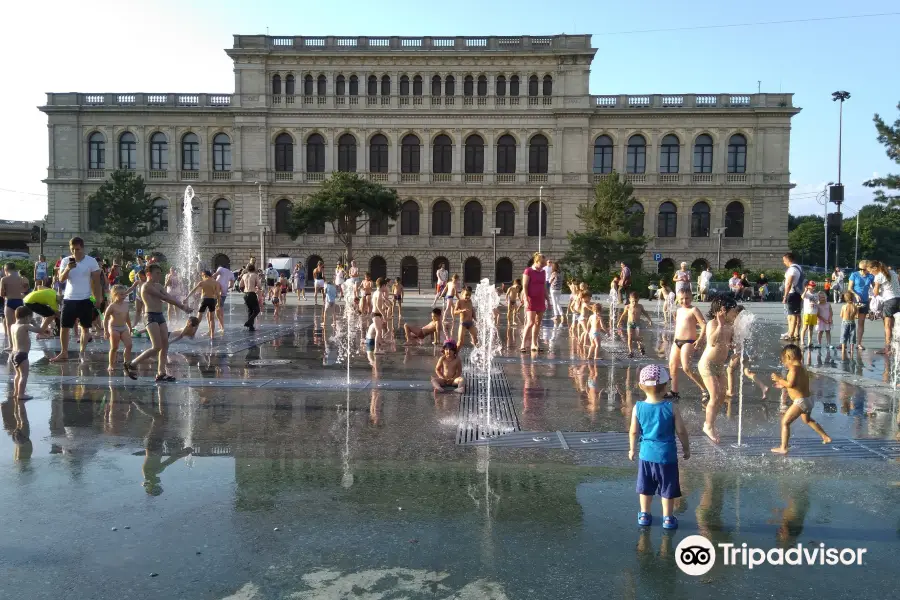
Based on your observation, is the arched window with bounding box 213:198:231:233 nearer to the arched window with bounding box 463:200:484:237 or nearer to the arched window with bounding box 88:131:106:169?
the arched window with bounding box 88:131:106:169

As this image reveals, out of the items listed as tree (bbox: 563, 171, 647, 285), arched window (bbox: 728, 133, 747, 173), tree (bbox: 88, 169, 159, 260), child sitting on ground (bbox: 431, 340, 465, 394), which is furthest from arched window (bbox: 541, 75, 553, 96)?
child sitting on ground (bbox: 431, 340, 465, 394)

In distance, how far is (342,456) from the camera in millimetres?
6785

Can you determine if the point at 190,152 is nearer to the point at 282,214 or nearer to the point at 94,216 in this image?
the point at 282,214

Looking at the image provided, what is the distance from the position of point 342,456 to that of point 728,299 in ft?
16.4

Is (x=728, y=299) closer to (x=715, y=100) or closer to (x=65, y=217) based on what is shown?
(x=715, y=100)

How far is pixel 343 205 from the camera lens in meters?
41.9

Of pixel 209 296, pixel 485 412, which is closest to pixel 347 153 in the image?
pixel 209 296

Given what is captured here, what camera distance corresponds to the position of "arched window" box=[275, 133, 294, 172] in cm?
5203

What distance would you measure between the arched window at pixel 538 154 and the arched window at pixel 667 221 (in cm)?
963

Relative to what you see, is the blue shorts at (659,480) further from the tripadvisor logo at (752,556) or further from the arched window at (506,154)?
the arched window at (506,154)

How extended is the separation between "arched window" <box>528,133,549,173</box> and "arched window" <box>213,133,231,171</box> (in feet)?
76.3

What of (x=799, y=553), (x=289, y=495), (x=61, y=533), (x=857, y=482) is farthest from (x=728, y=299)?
(x=61, y=533)

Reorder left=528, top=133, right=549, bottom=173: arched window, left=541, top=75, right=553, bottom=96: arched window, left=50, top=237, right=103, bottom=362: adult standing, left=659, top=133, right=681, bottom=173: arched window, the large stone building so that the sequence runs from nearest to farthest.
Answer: left=50, top=237, right=103, bottom=362: adult standing → the large stone building → left=541, top=75, right=553, bottom=96: arched window → left=659, top=133, right=681, bottom=173: arched window → left=528, top=133, right=549, bottom=173: arched window

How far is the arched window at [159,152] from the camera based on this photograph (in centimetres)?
5253
